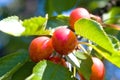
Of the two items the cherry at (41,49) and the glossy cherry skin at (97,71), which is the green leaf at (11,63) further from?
the glossy cherry skin at (97,71)

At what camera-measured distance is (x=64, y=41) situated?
1.21 metres

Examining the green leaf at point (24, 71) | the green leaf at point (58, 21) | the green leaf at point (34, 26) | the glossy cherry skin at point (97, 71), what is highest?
the green leaf at point (58, 21)

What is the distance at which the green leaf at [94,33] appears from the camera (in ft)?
3.69

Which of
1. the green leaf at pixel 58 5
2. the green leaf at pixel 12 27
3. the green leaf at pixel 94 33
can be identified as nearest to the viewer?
the green leaf at pixel 94 33

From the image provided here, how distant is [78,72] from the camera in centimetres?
129

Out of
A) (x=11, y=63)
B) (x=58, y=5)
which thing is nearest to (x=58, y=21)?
(x=11, y=63)

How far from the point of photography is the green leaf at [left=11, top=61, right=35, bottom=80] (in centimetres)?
127

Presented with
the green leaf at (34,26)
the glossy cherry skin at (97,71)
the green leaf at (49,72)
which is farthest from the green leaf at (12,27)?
the glossy cherry skin at (97,71)

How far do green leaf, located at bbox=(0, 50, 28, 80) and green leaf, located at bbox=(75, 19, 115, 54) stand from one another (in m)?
0.22

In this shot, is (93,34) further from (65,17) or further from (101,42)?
(65,17)

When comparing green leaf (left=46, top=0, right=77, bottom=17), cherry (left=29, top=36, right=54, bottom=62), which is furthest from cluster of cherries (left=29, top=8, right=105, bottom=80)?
green leaf (left=46, top=0, right=77, bottom=17)

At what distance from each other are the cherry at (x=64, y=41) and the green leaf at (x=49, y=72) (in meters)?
0.05

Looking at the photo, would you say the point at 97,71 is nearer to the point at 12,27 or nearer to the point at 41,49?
the point at 41,49

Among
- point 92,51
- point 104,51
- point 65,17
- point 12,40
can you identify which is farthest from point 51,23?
point 12,40
